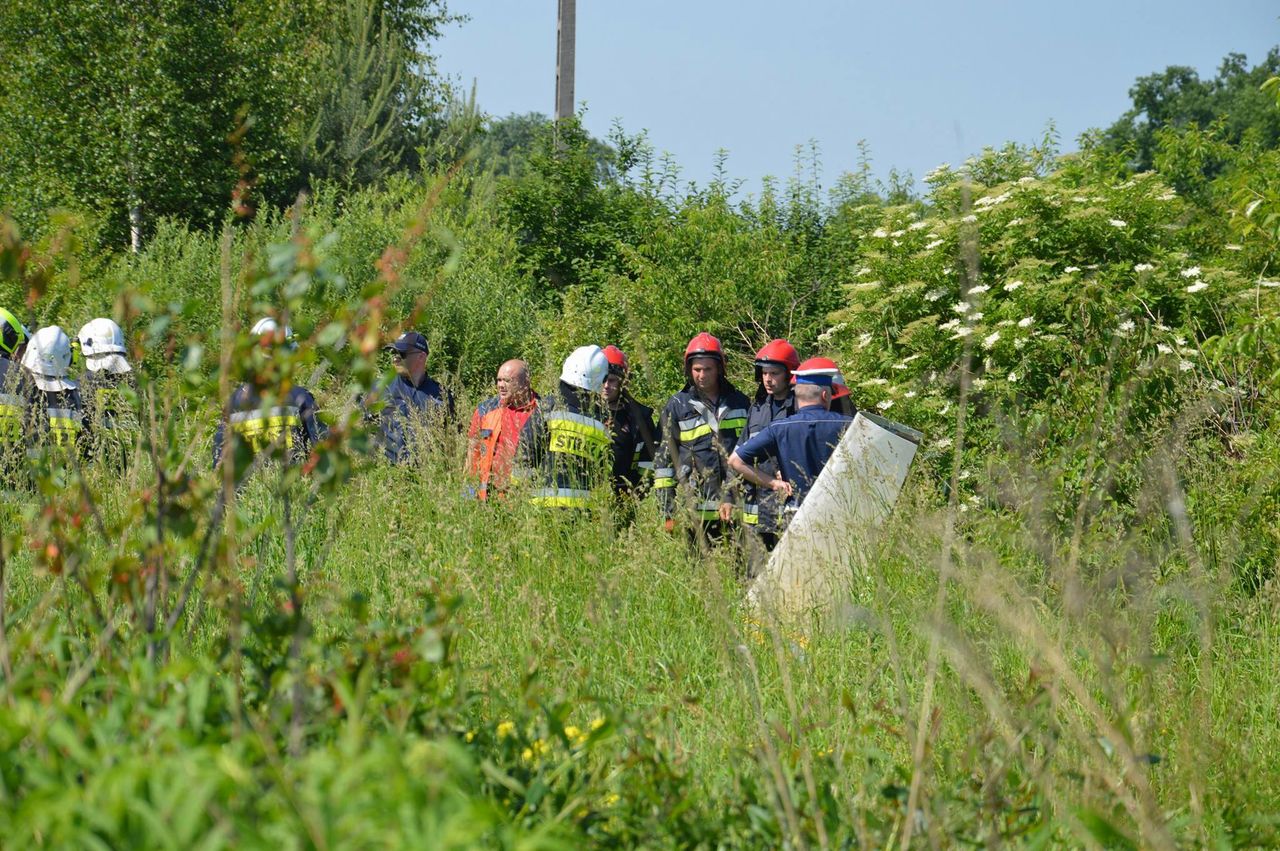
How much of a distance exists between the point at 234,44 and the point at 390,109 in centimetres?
535

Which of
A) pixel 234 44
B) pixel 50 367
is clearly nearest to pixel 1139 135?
pixel 234 44

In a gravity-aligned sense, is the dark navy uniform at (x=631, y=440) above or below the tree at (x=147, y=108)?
below

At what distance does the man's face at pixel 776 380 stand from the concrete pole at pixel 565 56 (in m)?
11.2

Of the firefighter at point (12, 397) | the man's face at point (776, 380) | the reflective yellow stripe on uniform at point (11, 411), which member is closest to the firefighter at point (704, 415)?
→ the man's face at point (776, 380)

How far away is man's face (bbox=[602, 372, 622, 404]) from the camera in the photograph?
7.34 m

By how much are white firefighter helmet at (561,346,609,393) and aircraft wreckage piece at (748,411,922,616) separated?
130 cm

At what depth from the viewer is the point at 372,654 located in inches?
82.4

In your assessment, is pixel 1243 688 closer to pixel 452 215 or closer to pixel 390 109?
pixel 452 215

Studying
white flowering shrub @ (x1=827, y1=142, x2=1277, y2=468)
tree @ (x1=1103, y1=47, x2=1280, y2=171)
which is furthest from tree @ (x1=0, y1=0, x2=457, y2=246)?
tree @ (x1=1103, y1=47, x2=1280, y2=171)

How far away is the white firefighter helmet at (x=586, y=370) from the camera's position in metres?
6.59

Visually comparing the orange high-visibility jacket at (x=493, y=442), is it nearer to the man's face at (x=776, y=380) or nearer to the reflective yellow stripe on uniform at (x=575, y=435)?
the reflective yellow stripe on uniform at (x=575, y=435)

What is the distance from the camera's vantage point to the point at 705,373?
25.8ft

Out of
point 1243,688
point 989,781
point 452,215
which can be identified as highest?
point 452,215

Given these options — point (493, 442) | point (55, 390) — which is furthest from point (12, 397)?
point (493, 442)
